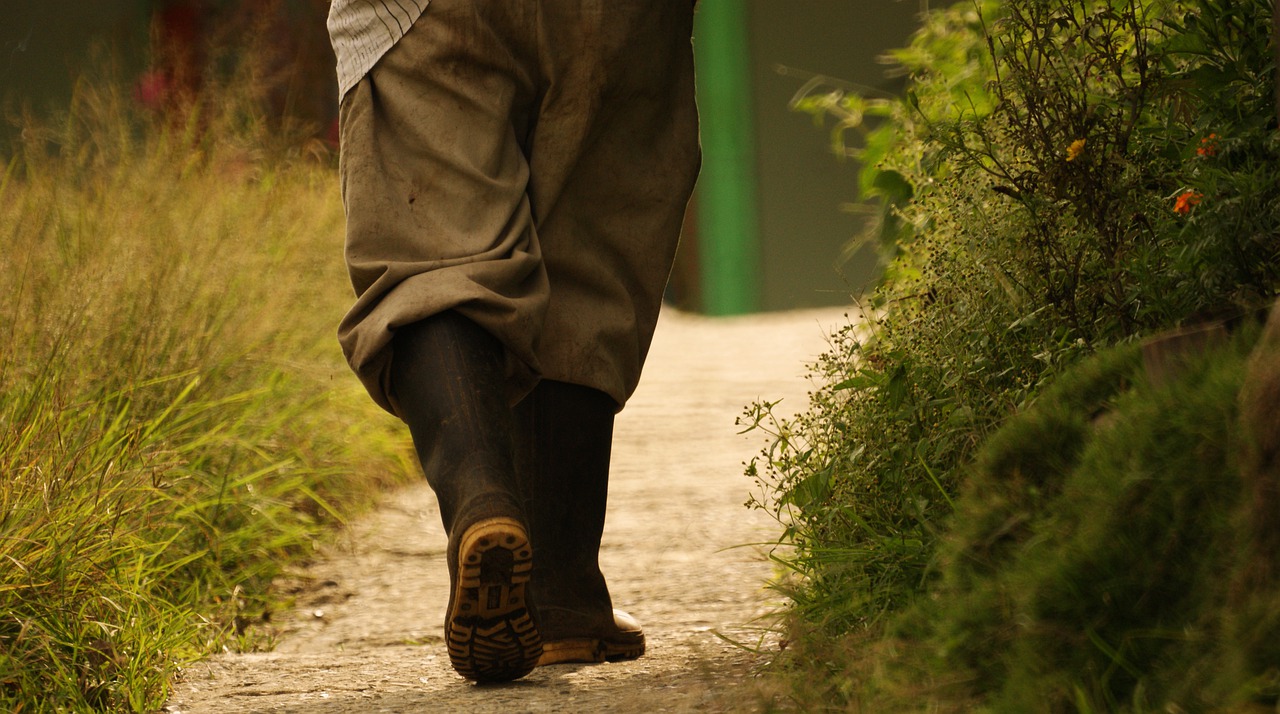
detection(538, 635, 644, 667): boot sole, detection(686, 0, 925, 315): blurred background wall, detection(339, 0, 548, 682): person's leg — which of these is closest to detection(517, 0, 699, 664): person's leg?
detection(538, 635, 644, 667): boot sole

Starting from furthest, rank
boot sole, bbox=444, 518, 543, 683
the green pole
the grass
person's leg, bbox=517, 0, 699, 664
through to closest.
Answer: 1. the green pole
2. person's leg, bbox=517, 0, 699, 664
3. boot sole, bbox=444, 518, 543, 683
4. the grass

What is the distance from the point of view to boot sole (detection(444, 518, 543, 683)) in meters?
1.82

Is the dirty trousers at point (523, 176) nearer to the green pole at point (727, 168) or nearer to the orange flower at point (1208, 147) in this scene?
the orange flower at point (1208, 147)

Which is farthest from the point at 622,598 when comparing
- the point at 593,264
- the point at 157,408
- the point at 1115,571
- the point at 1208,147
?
the point at 1115,571

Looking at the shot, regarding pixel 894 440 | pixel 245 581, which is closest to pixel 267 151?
pixel 245 581

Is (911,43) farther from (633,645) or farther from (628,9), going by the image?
(633,645)

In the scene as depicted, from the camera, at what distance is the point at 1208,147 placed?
78.9 inches

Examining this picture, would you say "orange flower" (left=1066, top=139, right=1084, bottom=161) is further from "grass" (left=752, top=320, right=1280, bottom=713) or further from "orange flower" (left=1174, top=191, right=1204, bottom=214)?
"grass" (left=752, top=320, right=1280, bottom=713)

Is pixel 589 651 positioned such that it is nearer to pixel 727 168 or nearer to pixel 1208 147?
pixel 1208 147

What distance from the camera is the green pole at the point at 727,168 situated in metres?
9.42

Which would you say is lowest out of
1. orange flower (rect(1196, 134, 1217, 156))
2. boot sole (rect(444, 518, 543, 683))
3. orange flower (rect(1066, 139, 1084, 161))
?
boot sole (rect(444, 518, 543, 683))

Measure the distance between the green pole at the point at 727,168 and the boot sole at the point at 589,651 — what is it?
7.21m

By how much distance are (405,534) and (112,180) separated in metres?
1.32

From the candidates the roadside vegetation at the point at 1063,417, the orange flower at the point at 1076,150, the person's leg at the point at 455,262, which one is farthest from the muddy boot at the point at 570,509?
the orange flower at the point at 1076,150
